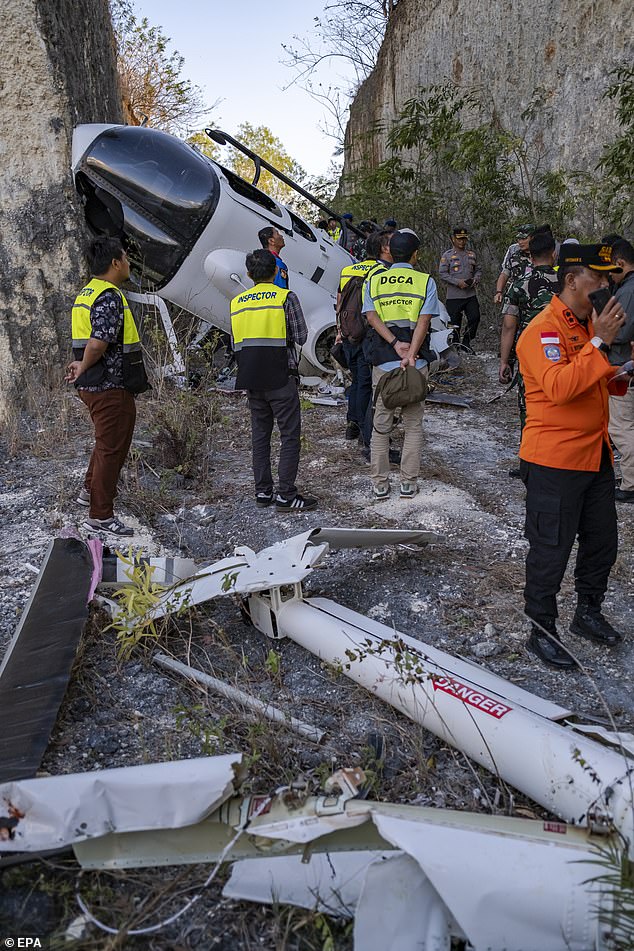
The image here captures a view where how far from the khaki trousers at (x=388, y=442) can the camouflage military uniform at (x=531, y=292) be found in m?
0.82

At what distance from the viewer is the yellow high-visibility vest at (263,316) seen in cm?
499

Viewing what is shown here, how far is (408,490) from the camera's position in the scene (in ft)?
17.3

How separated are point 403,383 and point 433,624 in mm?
1912

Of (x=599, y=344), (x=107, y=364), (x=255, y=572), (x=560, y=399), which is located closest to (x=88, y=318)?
(x=107, y=364)

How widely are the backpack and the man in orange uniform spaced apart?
317 cm

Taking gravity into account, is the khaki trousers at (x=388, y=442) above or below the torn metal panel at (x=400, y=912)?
above

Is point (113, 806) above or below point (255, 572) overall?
below

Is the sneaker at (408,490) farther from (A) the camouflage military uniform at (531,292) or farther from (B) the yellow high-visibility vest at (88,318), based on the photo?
(B) the yellow high-visibility vest at (88,318)

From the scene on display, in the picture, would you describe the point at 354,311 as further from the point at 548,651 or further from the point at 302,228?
the point at 548,651

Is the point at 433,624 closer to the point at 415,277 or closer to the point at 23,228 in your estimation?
the point at 415,277

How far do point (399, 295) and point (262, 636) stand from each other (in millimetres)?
2582

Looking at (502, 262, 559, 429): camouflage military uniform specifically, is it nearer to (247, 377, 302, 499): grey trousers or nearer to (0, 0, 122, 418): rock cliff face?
(247, 377, 302, 499): grey trousers

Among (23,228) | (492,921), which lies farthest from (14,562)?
(23,228)

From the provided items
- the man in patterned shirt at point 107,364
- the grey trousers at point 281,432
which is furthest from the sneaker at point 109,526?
the grey trousers at point 281,432
